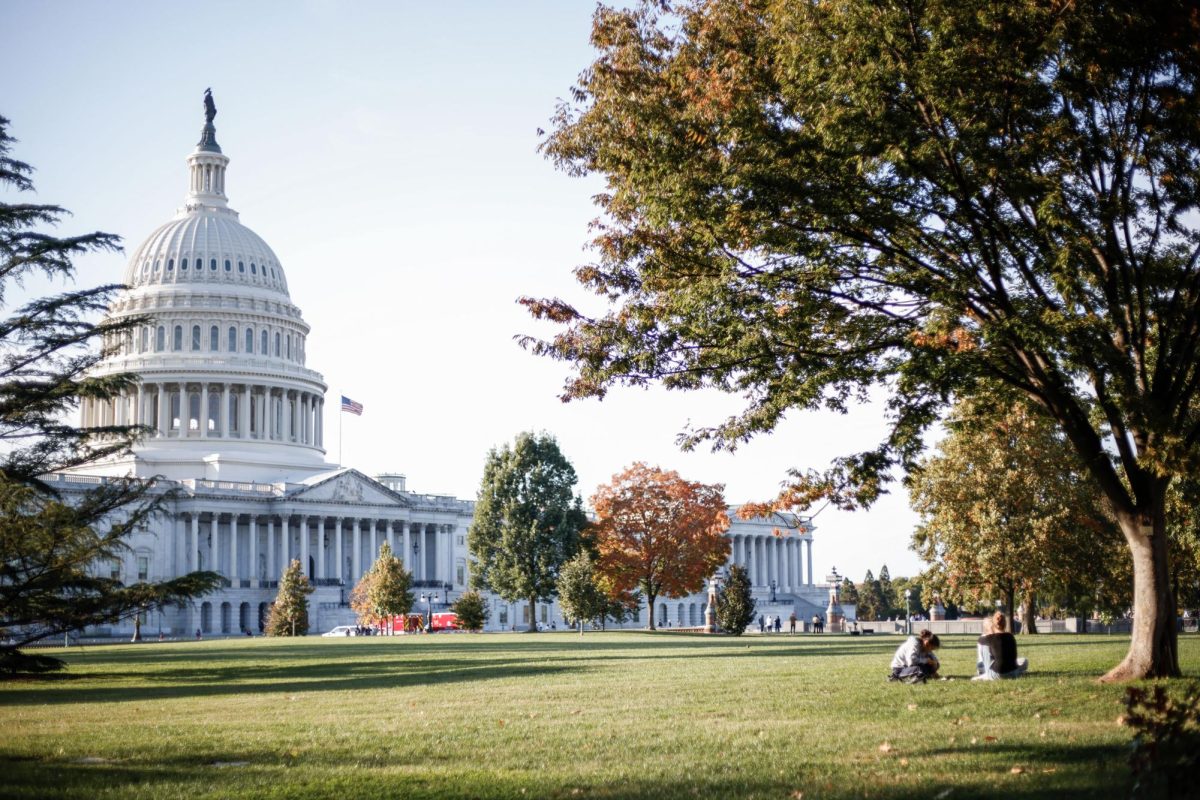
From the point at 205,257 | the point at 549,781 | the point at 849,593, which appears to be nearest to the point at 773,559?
the point at 849,593

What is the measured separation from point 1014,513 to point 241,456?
99.4 meters

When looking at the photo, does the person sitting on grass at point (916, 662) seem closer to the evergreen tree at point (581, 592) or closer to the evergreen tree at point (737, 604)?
the evergreen tree at point (581, 592)

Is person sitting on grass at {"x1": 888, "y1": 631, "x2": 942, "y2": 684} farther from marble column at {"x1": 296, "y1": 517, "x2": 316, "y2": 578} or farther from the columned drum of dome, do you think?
the columned drum of dome

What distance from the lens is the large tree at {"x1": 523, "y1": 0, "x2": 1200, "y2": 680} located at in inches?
765

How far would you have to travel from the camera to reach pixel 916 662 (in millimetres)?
22906

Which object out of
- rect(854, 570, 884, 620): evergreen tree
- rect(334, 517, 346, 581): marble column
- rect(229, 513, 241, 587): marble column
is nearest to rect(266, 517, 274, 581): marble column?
rect(229, 513, 241, 587): marble column

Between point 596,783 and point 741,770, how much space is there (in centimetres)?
152

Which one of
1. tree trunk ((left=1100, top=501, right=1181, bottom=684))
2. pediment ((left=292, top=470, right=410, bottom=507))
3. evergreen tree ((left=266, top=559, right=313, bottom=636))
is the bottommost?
evergreen tree ((left=266, top=559, right=313, bottom=636))

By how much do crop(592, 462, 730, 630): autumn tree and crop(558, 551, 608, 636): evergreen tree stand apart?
5.66 metres

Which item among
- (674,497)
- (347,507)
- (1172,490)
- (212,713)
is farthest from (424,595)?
(212,713)

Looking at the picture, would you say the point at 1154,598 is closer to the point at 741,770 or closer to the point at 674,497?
the point at 741,770

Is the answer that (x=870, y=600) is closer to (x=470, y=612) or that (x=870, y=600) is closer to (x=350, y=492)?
(x=350, y=492)

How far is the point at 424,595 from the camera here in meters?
135

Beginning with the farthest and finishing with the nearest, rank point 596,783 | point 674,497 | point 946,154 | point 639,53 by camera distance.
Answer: point 674,497 < point 639,53 < point 946,154 < point 596,783
